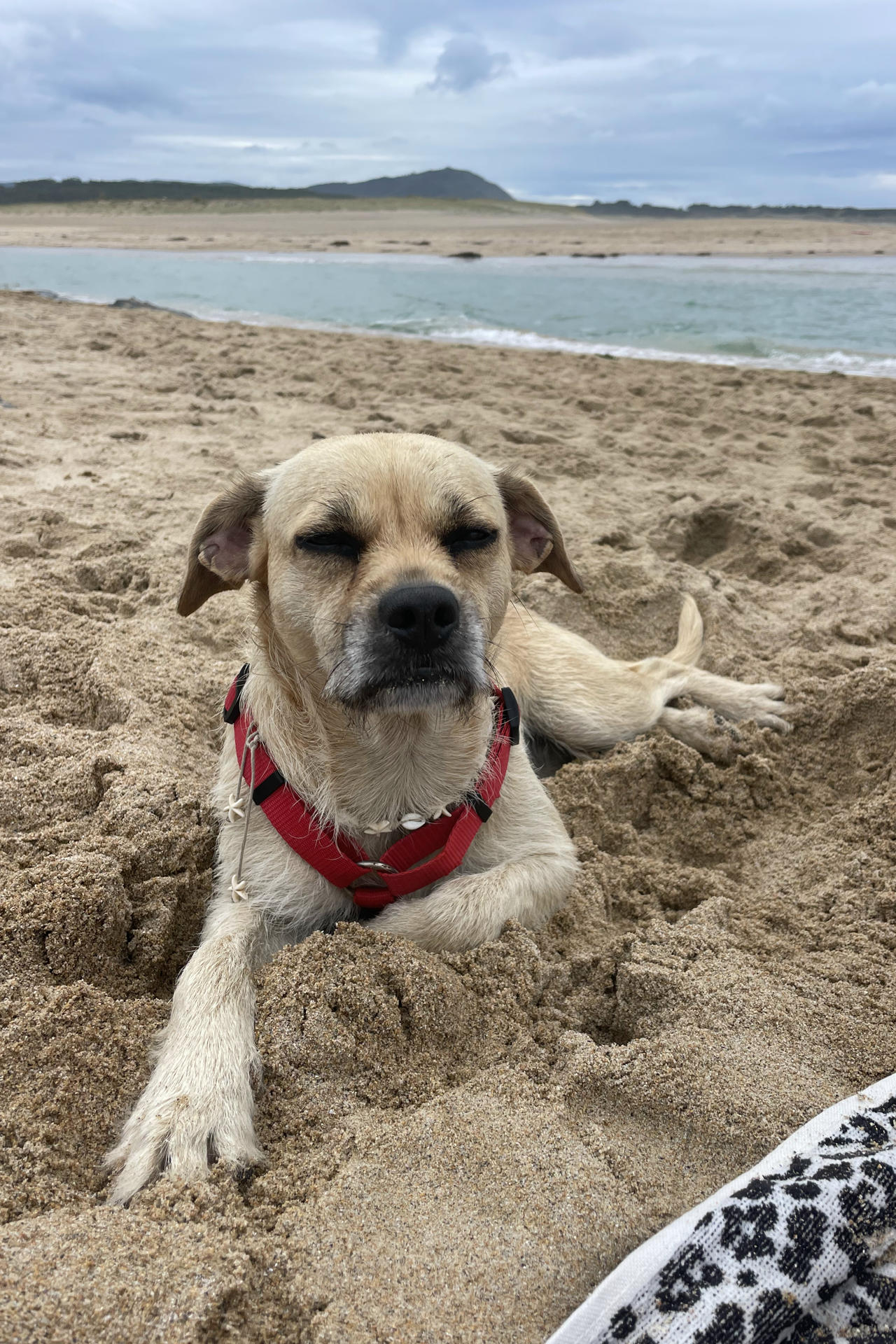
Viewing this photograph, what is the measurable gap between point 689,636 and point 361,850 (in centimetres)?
213

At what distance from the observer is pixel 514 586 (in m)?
4.41

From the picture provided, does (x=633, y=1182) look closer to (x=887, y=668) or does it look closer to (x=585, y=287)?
(x=887, y=668)

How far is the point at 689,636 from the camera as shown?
152 inches

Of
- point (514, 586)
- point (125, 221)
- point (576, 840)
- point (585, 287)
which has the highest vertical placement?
point (125, 221)

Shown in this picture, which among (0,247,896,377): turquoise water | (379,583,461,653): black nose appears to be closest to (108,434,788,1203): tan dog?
(379,583,461,653): black nose

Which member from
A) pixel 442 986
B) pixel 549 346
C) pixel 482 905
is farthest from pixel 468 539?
pixel 549 346

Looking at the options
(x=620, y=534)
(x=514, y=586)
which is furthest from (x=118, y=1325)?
(x=620, y=534)

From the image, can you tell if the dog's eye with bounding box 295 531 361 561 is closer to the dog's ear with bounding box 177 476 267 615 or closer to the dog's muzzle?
the dog's muzzle

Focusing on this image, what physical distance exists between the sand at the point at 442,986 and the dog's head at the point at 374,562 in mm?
632

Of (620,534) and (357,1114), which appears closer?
(357,1114)

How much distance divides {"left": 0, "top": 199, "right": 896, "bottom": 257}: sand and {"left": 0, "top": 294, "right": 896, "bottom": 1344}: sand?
33.2m

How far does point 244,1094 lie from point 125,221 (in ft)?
221

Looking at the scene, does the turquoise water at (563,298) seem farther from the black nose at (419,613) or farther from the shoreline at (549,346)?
the black nose at (419,613)

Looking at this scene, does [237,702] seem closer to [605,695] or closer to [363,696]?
[363,696]
